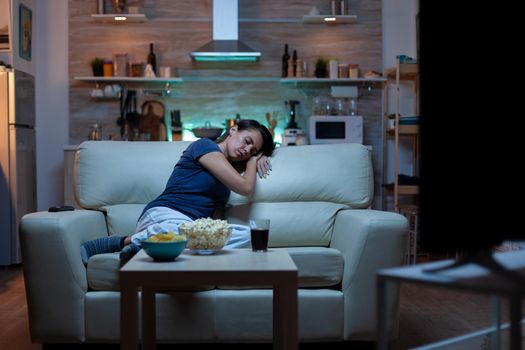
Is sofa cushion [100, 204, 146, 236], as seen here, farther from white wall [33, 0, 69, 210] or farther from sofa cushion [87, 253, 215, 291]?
white wall [33, 0, 69, 210]

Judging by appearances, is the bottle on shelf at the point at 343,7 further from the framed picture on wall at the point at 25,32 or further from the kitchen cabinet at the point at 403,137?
the framed picture on wall at the point at 25,32

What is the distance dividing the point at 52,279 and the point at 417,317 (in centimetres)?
176

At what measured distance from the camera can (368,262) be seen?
95.8 inches

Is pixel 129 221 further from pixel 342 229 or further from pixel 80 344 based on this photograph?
pixel 342 229

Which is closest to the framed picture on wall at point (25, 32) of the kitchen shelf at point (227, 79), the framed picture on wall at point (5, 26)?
the framed picture on wall at point (5, 26)

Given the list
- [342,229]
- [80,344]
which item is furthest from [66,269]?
[342,229]

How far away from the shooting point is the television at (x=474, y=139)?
3.13ft

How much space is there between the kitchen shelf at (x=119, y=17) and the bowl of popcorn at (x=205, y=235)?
397cm

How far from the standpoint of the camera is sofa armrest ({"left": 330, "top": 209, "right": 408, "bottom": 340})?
95.3 inches

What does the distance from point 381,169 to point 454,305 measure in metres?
2.52

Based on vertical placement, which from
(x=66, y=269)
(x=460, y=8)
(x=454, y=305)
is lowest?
(x=454, y=305)

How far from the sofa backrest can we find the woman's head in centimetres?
17

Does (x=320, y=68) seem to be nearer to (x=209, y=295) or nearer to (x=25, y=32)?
(x=25, y=32)

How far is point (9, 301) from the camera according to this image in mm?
3525
